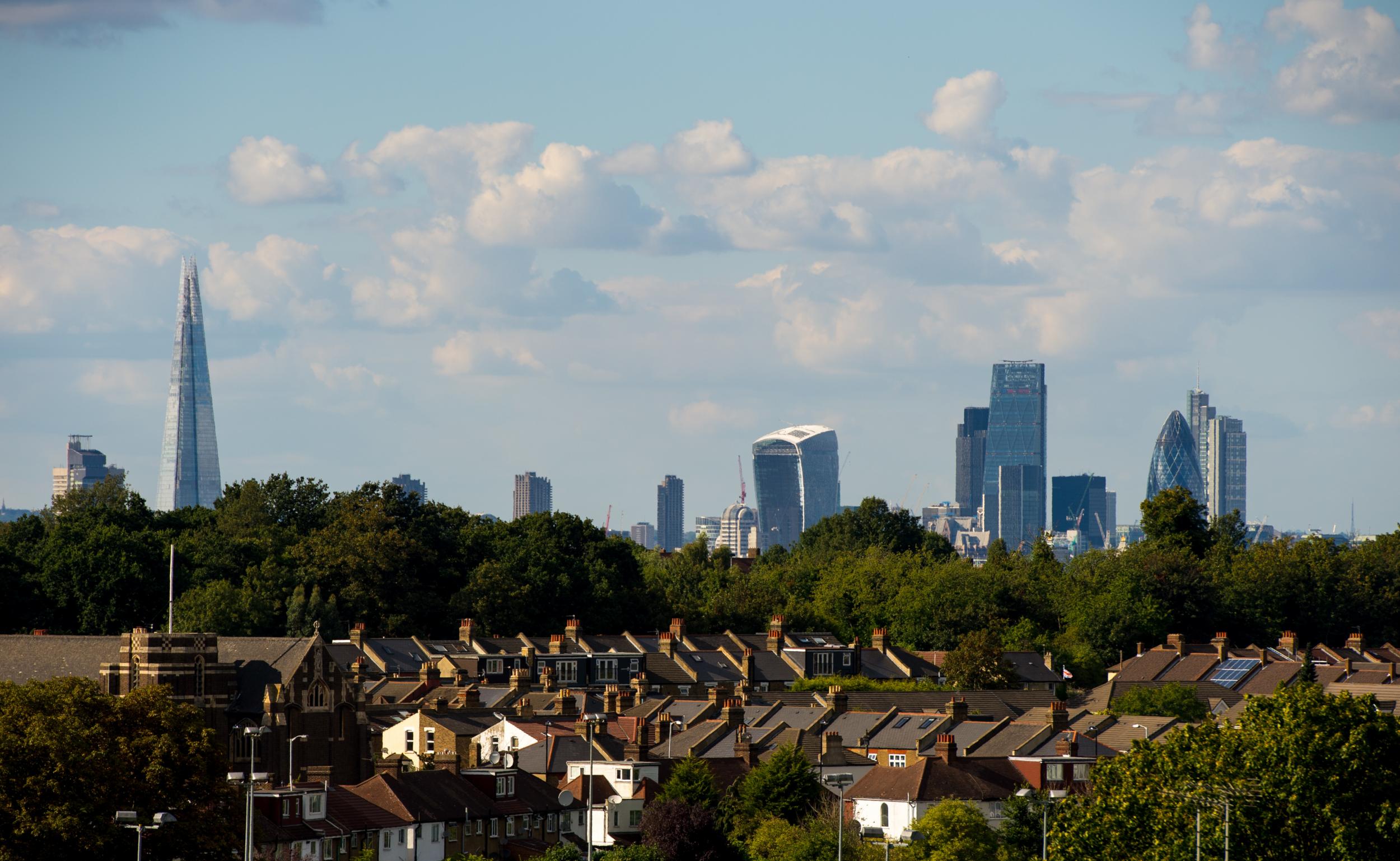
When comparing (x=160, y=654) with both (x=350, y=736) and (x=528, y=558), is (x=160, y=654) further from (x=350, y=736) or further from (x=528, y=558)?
(x=528, y=558)

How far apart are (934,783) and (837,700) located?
26958 mm

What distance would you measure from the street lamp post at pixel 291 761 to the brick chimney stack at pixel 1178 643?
7155cm

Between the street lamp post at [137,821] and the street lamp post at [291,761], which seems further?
the street lamp post at [291,761]

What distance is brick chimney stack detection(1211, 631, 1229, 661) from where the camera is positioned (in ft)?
464

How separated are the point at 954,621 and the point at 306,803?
308ft

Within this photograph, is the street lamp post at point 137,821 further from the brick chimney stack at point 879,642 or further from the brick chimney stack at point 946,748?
the brick chimney stack at point 879,642

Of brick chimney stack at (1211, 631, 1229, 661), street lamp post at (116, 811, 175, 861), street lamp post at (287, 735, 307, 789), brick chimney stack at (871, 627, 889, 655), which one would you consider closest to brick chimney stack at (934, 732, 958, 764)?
street lamp post at (287, 735, 307, 789)

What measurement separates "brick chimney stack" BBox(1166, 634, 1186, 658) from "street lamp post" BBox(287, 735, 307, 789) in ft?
235

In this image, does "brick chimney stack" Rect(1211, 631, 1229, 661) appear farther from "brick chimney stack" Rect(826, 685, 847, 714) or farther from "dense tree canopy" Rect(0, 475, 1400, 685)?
"brick chimney stack" Rect(826, 685, 847, 714)

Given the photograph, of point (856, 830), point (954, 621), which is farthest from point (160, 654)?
point (954, 621)

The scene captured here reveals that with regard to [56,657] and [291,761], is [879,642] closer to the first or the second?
[291,761]

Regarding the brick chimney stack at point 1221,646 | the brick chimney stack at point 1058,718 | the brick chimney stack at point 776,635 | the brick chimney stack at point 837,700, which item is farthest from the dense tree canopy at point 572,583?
the brick chimney stack at point 1058,718

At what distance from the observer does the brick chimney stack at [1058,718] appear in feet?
319

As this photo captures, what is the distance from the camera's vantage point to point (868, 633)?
542 ft
